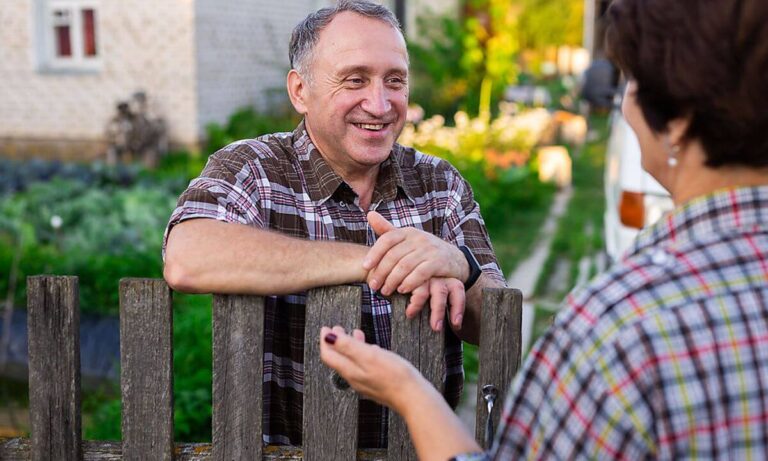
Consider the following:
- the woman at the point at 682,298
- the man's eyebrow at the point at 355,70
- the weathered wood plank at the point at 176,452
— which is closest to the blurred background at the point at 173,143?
the weathered wood plank at the point at 176,452

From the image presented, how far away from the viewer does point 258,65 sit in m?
11.7

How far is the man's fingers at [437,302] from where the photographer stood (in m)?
1.78

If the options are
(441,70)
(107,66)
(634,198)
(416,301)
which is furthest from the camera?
(441,70)

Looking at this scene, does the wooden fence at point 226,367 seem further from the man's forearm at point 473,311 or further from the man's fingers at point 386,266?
the man's forearm at point 473,311

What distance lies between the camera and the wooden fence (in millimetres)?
1801

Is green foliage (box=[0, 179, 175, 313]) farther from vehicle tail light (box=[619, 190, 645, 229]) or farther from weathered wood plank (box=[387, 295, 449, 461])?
weathered wood plank (box=[387, 295, 449, 461])

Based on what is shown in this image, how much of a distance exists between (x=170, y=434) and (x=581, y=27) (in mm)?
27209

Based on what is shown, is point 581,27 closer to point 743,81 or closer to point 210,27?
point 210,27

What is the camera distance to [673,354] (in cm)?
112

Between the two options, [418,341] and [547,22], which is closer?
[418,341]

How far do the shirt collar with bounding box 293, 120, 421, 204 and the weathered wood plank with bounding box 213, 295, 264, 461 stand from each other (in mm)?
418

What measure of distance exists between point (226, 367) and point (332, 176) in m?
0.56

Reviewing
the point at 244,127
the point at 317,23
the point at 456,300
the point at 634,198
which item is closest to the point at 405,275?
the point at 456,300

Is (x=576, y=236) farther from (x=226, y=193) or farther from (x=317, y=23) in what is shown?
(x=226, y=193)
